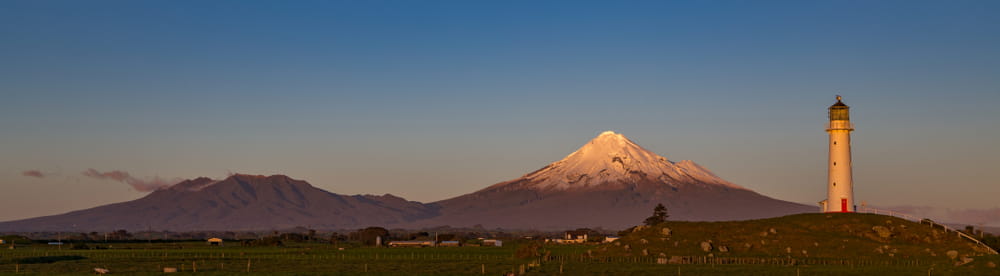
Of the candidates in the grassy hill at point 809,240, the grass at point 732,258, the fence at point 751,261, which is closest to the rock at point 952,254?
the grassy hill at point 809,240

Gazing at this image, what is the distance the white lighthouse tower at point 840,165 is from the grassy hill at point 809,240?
381 cm

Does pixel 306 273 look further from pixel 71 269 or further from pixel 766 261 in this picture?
pixel 766 261

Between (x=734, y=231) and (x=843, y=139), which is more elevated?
(x=843, y=139)

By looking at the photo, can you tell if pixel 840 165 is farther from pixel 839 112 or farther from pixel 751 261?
pixel 751 261

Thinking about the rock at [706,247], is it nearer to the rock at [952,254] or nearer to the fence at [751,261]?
the fence at [751,261]

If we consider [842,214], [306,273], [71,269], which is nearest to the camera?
[306,273]

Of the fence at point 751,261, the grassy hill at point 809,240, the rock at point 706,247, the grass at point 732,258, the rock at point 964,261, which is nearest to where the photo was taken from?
the rock at point 964,261

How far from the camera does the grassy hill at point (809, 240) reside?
101 meters

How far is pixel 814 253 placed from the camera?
335ft

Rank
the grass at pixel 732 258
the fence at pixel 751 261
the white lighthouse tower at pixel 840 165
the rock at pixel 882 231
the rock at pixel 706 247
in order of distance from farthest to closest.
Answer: the white lighthouse tower at pixel 840 165, the rock at pixel 882 231, the rock at pixel 706 247, the fence at pixel 751 261, the grass at pixel 732 258

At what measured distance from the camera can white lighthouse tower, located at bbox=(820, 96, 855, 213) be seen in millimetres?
119500

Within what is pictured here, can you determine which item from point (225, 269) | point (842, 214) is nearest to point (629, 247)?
point (842, 214)

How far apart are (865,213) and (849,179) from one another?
4.54 m

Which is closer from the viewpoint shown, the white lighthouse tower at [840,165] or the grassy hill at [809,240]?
the grassy hill at [809,240]
